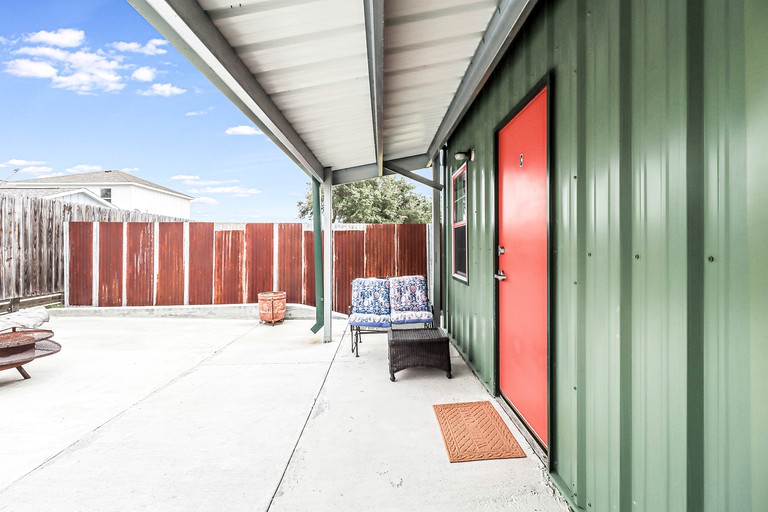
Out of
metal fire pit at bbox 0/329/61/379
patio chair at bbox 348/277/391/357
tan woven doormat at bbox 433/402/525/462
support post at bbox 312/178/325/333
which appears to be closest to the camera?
tan woven doormat at bbox 433/402/525/462

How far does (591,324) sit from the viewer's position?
63.3 inches

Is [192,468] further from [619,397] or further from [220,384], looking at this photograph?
[619,397]

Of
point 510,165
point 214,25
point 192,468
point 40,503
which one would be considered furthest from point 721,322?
point 40,503

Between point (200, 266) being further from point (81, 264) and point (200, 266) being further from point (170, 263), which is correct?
point (81, 264)

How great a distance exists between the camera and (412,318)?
4.63 m

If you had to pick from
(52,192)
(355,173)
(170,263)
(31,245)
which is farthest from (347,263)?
(52,192)

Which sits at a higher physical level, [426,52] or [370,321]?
[426,52]

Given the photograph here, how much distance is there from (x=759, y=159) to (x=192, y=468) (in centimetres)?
289

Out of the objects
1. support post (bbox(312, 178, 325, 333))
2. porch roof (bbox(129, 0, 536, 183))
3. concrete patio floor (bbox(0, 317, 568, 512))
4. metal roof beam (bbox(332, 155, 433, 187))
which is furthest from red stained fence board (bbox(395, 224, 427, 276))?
porch roof (bbox(129, 0, 536, 183))

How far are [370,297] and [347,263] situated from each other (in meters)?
2.21

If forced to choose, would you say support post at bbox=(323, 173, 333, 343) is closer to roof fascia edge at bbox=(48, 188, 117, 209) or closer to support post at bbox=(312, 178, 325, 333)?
support post at bbox=(312, 178, 325, 333)

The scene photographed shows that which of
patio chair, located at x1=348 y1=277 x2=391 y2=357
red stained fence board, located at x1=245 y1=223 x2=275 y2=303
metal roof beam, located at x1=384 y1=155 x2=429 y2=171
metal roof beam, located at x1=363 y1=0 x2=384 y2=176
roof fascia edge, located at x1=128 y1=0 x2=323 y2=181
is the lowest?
patio chair, located at x1=348 y1=277 x2=391 y2=357

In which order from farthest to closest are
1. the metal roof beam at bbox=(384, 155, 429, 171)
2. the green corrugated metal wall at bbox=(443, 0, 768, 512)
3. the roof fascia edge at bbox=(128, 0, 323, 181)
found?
1. the metal roof beam at bbox=(384, 155, 429, 171)
2. the roof fascia edge at bbox=(128, 0, 323, 181)
3. the green corrugated metal wall at bbox=(443, 0, 768, 512)

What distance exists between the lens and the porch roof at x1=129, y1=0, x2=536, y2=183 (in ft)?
5.57
